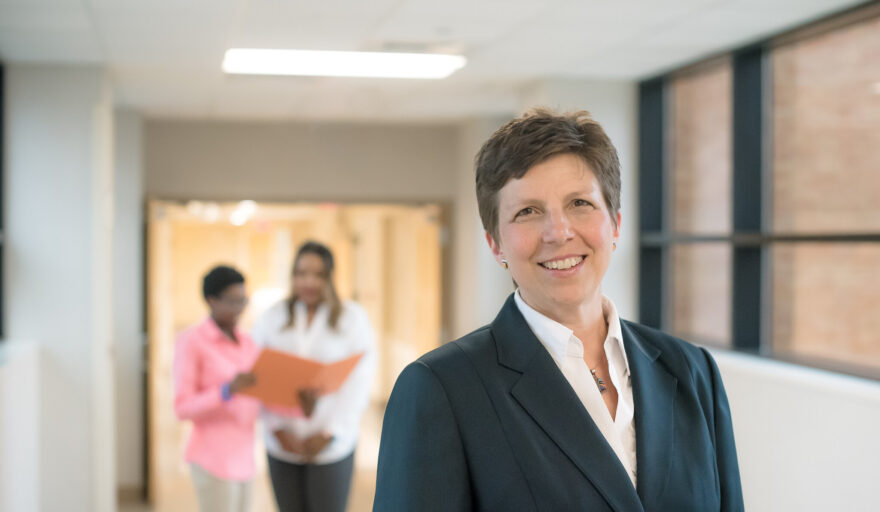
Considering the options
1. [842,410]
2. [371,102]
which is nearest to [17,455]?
[371,102]

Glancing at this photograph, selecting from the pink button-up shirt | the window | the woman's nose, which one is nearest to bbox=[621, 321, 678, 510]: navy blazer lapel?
the woman's nose

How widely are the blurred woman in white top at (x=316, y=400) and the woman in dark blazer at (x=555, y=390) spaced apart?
2163mm

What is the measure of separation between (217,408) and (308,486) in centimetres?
48

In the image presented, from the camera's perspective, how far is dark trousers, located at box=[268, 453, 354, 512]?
3.31 meters

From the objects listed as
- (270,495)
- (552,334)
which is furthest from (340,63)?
(552,334)

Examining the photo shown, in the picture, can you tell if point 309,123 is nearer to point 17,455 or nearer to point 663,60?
point 663,60

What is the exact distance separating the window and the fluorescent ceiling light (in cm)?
132

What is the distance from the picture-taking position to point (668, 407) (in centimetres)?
131

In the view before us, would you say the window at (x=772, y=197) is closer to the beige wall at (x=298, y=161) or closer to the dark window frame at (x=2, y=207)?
the beige wall at (x=298, y=161)

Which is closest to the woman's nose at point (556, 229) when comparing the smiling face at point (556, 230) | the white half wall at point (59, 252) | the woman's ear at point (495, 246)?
the smiling face at point (556, 230)

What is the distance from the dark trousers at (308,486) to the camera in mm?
3314

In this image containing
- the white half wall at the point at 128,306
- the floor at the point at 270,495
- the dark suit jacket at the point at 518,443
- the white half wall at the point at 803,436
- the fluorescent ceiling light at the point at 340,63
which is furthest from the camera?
the white half wall at the point at 128,306

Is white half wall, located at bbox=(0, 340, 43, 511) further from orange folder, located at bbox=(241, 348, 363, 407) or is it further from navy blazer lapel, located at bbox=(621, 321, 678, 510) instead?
navy blazer lapel, located at bbox=(621, 321, 678, 510)

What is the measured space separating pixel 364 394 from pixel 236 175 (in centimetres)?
353
